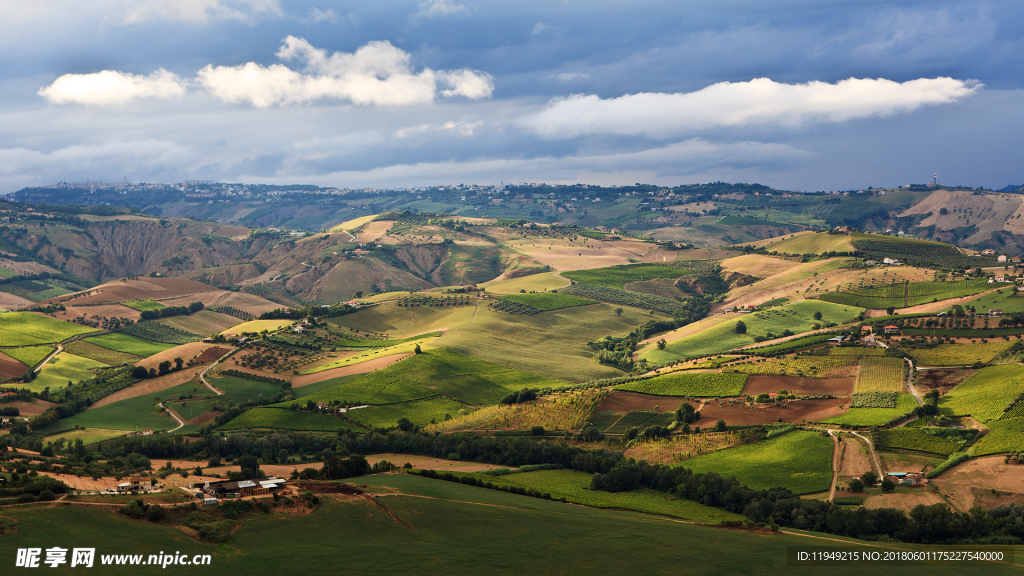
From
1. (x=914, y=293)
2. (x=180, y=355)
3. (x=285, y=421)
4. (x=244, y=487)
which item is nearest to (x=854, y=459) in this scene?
(x=244, y=487)

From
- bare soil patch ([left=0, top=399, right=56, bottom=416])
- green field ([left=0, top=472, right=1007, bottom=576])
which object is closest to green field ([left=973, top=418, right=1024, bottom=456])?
green field ([left=0, top=472, right=1007, bottom=576])

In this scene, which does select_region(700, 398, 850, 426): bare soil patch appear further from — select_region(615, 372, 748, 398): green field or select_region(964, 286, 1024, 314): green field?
select_region(964, 286, 1024, 314): green field

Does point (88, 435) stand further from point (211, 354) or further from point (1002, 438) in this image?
point (1002, 438)

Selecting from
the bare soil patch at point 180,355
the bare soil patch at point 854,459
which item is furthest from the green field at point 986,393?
the bare soil patch at point 180,355

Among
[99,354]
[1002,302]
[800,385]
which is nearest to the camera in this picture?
[800,385]

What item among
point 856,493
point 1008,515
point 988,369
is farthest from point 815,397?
point 1008,515

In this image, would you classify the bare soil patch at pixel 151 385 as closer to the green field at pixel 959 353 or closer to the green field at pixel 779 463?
the green field at pixel 779 463
